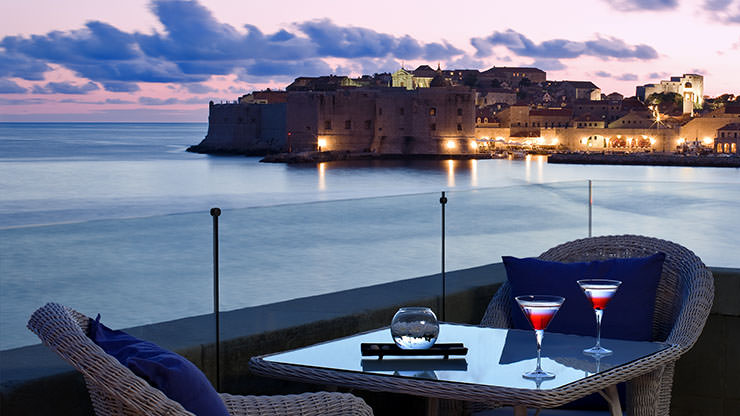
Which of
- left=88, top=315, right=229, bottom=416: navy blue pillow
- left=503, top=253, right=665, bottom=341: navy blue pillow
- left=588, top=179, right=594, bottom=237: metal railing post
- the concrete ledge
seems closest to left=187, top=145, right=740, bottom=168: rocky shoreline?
left=588, top=179, right=594, bottom=237: metal railing post

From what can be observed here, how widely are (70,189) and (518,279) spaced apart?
36.9 m

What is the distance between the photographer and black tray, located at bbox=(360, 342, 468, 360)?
201 centimetres

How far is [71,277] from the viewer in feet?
6.66

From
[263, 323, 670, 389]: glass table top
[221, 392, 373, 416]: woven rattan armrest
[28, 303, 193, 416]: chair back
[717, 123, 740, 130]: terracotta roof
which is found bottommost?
[221, 392, 373, 416]: woven rattan armrest

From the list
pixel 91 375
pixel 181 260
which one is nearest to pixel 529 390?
pixel 91 375

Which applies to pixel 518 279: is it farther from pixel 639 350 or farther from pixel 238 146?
pixel 238 146

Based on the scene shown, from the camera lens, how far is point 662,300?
2.60 meters

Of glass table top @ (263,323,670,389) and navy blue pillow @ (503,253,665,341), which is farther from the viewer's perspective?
navy blue pillow @ (503,253,665,341)

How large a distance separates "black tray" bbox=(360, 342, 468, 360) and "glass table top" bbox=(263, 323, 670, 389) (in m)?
0.01

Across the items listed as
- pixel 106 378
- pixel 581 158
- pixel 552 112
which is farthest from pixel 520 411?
pixel 552 112

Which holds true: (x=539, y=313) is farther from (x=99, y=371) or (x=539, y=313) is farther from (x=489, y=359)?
(x=99, y=371)

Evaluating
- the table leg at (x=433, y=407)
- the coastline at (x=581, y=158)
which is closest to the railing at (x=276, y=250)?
the table leg at (x=433, y=407)

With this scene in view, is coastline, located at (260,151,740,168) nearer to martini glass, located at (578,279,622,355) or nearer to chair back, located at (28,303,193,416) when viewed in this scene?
martini glass, located at (578,279,622,355)

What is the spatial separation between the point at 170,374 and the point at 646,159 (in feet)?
170
